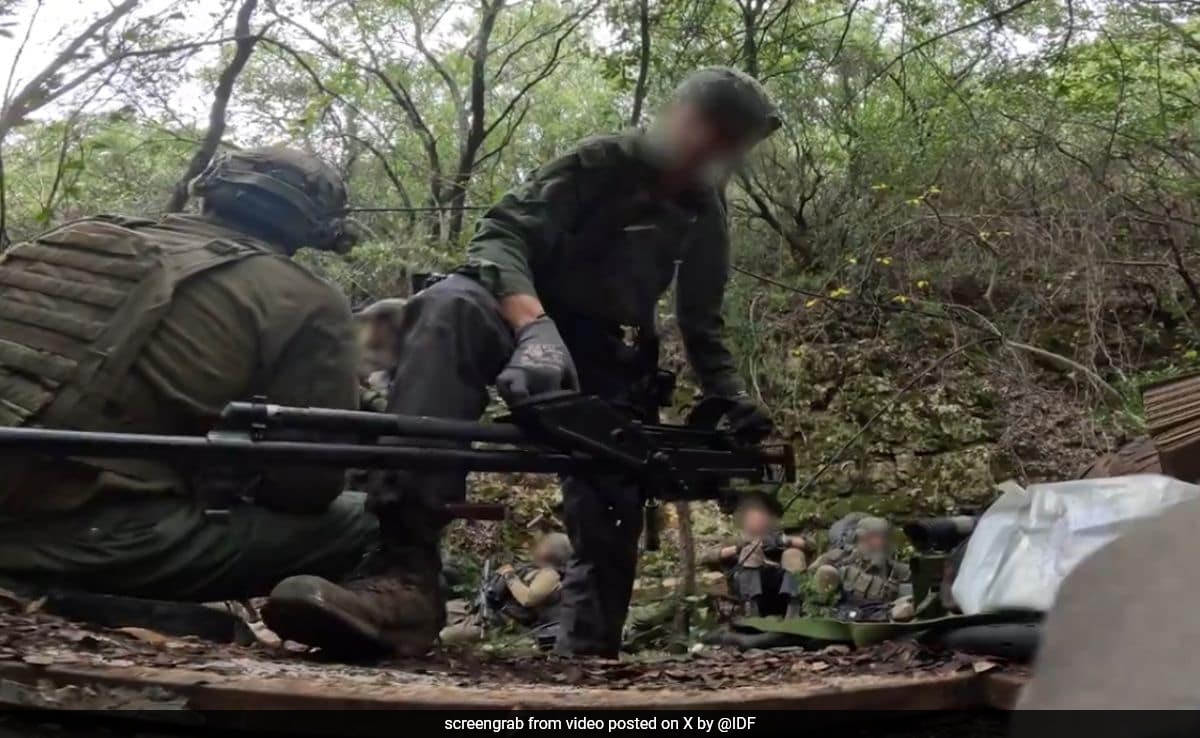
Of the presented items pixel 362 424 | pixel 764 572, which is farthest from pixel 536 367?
pixel 764 572

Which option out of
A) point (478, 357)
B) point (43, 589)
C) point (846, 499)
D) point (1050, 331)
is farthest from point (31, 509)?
point (1050, 331)

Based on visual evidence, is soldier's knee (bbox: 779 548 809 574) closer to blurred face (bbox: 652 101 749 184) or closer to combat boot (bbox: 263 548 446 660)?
blurred face (bbox: 652 101 749 184)

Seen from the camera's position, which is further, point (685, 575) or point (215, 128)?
point (215, 128)

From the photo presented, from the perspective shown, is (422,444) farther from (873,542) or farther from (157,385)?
(873,542)

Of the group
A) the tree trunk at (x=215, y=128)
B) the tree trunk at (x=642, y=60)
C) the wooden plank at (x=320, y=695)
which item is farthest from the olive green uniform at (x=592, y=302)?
the tree trunk at (x=215, y=128)

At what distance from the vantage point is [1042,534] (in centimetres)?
194

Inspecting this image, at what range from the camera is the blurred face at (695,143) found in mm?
2771

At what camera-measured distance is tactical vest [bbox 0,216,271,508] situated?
2.21 meters

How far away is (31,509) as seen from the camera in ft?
7.39

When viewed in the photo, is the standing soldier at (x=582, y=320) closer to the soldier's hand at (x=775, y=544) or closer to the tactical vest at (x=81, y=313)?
the tactical vest at (x=81, y=313)

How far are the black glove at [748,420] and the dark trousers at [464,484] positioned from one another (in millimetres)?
330

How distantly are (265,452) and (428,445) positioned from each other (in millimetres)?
330

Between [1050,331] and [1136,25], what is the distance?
1.67 m

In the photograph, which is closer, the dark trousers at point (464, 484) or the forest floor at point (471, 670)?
the forest floor at point (471, 670)
